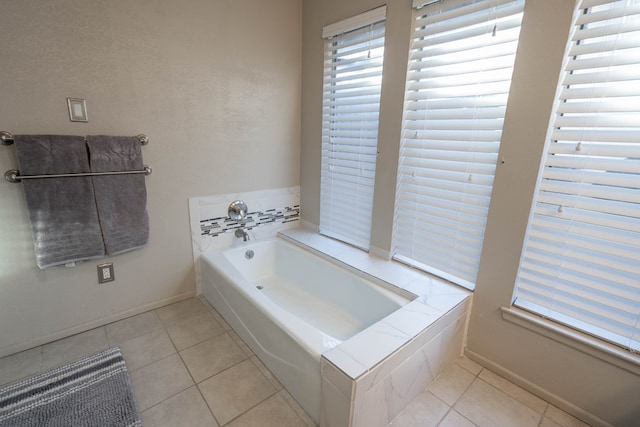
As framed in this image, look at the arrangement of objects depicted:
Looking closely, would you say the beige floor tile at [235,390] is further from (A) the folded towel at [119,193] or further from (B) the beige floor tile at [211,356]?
(A) the folded towel at [119,193]

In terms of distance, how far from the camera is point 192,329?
196 centimetres

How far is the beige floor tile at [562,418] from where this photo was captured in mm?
1362

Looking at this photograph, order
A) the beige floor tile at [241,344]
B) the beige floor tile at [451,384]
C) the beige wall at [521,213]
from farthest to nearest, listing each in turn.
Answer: the beige floor tile at [241,344]
the beige floor tile at [451,384]
the beige wall at [521,213]

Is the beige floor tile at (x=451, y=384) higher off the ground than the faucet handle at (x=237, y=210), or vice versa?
the faucet handle at (x=237, y=210)

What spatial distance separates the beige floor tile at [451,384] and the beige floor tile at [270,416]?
721 millimetres

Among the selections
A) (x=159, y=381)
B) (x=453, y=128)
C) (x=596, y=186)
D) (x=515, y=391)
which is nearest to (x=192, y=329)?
(x=159, y=381)

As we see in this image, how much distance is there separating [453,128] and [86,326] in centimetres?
255

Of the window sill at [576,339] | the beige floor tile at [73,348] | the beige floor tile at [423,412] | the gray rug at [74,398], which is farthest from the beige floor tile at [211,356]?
the window sill at [576,339]

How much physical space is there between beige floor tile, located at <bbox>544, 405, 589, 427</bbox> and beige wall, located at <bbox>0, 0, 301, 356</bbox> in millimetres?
2248

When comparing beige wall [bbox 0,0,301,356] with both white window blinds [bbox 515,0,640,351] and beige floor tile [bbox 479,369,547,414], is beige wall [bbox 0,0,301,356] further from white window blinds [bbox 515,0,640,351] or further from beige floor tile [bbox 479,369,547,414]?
beige floor tile [bbox 479,369,547,414]

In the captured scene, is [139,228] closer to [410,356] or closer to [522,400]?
A: [410,356]

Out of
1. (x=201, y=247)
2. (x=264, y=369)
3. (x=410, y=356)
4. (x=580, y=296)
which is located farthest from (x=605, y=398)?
(x=201, y=247)

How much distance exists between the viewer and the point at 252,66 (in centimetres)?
222

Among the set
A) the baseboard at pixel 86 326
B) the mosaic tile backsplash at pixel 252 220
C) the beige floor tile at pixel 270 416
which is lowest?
the beige floor tile at pixel 270 416
